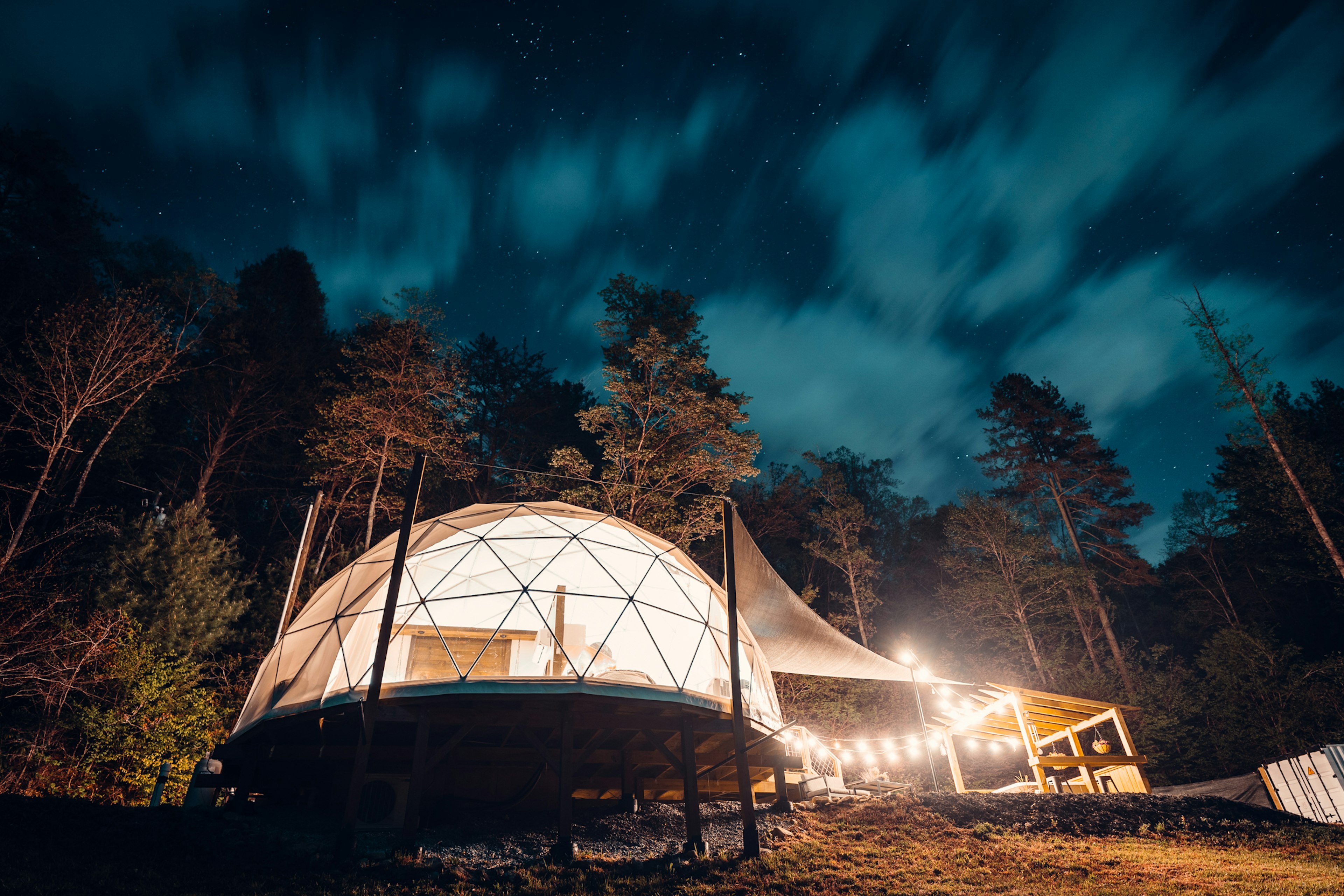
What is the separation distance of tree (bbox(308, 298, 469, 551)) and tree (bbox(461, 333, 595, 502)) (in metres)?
3.79

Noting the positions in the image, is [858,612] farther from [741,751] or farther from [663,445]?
[741,751]

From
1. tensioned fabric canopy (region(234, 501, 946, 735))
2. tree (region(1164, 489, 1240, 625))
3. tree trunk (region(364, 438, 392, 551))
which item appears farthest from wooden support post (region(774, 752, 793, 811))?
tree (region(1164, 489, 1240, 625))

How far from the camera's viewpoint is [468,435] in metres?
21.1

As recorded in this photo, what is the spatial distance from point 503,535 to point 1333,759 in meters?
16.9

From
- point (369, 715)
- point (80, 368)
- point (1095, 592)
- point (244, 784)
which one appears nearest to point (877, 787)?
point (1095, 592)

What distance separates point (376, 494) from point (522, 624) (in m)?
10.0

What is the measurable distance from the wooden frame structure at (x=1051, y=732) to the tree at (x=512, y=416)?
1742 cm

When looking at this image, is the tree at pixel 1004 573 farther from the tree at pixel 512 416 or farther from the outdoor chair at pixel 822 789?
the tree at pixel 512 416

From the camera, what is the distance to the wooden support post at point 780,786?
952 cm

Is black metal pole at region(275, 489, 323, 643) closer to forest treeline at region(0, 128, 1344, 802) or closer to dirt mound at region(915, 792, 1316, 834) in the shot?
forest treeline at region(0, 128, 1344, 802)

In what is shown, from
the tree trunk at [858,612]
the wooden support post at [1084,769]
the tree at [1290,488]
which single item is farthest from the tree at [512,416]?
the tree at [1290,488]

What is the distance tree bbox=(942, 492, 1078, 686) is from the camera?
24.3 meters

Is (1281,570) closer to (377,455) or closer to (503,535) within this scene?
(503,535)

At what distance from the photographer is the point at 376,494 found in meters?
17.3
